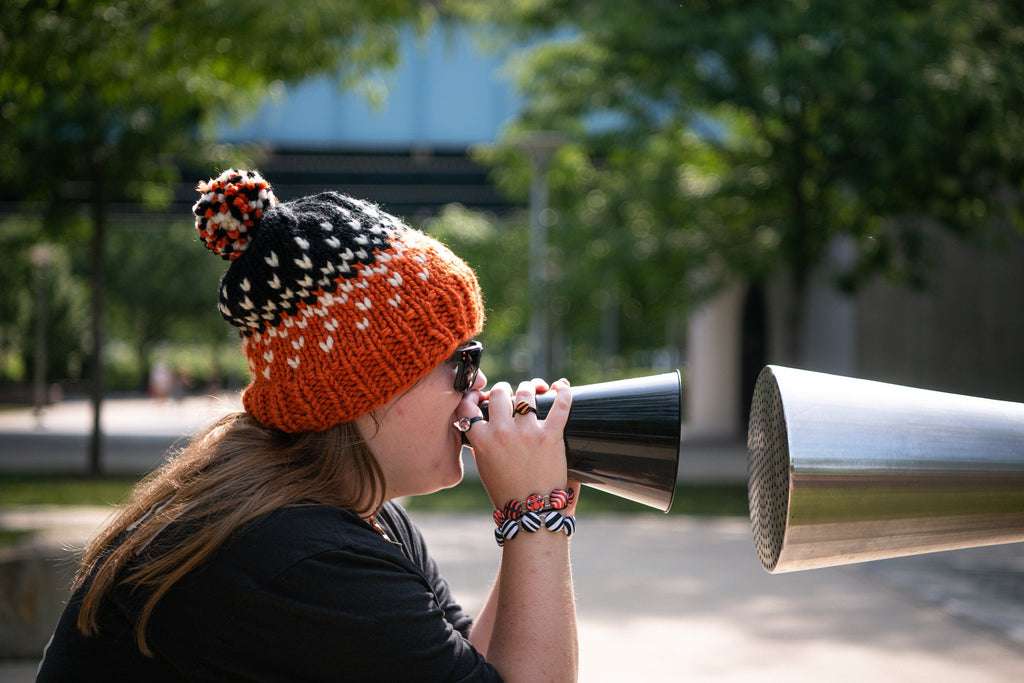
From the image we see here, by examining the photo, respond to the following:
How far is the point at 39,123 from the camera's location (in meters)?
10.1

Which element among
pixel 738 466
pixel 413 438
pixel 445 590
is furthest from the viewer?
pixel 738 466

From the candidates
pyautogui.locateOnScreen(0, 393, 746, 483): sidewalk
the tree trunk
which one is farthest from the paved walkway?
the tree trunk

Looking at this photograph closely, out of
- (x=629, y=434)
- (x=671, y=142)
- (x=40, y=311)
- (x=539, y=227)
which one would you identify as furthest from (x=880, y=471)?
(x=40, y=311)

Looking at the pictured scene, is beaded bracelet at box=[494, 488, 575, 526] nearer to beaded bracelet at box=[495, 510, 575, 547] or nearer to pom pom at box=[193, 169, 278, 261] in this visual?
beaded bracelet at box=[495, 510, 575, 547]

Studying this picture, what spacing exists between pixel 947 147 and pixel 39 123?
9.82m

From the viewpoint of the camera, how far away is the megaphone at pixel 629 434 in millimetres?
1542

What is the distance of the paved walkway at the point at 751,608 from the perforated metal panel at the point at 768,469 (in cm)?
372

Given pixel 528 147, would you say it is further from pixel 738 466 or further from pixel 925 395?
pixel 925 395

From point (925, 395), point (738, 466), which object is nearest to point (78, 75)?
point (925, 395)

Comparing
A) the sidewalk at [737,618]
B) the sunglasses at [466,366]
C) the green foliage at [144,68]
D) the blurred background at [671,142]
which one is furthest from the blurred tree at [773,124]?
the sunglasses at [466,366]

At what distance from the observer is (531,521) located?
1.47 m

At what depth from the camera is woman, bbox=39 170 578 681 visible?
128 centimetres

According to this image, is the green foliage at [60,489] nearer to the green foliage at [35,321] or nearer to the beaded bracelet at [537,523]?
the green foliage at [35,321]

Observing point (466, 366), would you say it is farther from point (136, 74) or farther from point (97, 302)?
point (97, 302)
